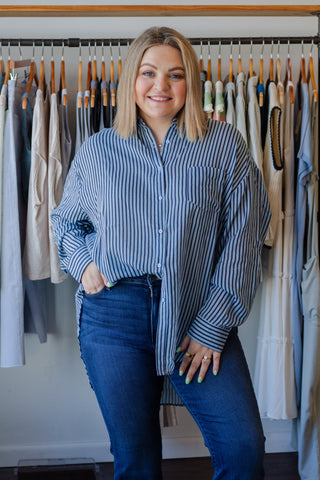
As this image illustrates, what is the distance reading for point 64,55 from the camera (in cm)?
234

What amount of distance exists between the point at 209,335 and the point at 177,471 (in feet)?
3.95

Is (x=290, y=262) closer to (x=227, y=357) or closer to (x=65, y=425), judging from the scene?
(x=227, y=357)

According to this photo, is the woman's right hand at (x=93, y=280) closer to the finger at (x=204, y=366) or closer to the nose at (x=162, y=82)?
the finger at (x=204, y=366)

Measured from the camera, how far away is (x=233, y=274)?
1.44 metres

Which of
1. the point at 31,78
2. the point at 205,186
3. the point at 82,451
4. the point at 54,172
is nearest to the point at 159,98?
the point at 205,186

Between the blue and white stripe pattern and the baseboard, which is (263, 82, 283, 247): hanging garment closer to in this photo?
the blue and white stripe pattern

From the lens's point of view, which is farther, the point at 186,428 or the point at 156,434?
the point at 186,428

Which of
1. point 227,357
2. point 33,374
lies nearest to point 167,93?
point 227,357

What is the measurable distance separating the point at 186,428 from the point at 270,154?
1297 millimetres

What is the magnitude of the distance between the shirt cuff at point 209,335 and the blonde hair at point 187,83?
0.50m

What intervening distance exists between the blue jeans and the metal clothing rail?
1.15 m

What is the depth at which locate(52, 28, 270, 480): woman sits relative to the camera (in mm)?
1358

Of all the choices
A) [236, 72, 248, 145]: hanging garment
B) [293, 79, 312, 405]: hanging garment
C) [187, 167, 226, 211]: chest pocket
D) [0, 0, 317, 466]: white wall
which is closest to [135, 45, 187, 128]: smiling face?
[187, 167, 226, 211]: chest pocket

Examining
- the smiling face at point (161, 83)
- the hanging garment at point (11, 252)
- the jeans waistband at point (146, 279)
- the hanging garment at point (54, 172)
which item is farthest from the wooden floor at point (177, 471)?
the smiling face at point (161, 83)
